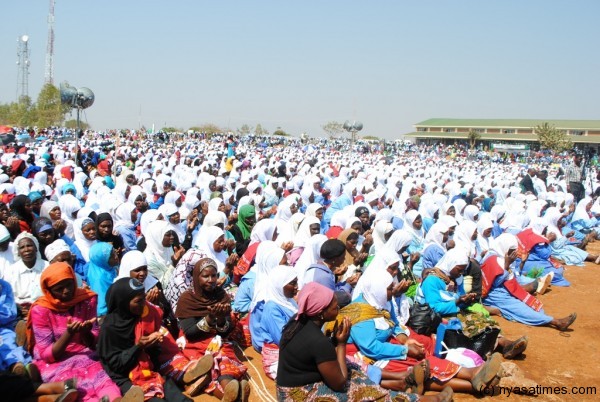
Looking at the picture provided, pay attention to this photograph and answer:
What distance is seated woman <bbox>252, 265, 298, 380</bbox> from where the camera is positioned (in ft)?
13.7

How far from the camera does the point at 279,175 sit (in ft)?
52.9

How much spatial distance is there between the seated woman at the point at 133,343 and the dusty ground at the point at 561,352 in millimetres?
479

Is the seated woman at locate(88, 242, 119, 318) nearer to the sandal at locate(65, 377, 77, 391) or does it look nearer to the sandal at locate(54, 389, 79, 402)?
the sandal at locate(65, 377, 77, 391)

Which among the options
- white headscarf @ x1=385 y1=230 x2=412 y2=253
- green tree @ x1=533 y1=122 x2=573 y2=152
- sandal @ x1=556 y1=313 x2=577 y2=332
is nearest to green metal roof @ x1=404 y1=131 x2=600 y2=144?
green tree @ x1=533 y1=122 x2=573 y2=152

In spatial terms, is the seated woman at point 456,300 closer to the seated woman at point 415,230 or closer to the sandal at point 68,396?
the seated woman at point 415,230

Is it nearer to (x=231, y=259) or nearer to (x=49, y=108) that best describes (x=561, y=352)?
(x=231, y=259)

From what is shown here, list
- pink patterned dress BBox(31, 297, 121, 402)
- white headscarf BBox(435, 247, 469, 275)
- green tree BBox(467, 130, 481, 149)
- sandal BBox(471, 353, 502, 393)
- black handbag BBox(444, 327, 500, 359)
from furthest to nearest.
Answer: green tree BBox(467, 130, 481, 149) → white headscarf BBox(435, 247, 469, 275) → black handbag BBox(444, 327, 500, 359) → sandal BBox(471, 353, 502, 393) → pink patterned dress BBox(31, 297, 121, 402)

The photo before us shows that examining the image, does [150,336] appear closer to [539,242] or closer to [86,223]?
[86,223]

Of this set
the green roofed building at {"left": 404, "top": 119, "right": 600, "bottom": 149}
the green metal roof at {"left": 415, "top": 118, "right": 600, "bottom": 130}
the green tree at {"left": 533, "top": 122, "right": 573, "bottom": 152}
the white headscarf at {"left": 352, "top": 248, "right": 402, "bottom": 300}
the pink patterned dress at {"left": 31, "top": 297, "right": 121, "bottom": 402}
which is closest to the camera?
the pink patterned dress at {"left": 31, "top": 297, "right": 121, "bottom": 402}

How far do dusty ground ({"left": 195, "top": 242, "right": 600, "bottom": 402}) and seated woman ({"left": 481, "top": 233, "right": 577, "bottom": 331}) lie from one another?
0.35 ft

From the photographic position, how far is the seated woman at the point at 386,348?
412 cm

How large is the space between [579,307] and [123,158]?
620 inches

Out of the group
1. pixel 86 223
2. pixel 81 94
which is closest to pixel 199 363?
pixel 86 223

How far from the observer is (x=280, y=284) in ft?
13.8
